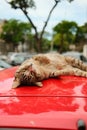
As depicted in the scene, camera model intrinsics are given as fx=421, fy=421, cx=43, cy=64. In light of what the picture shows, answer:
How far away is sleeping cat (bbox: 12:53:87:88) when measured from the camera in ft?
8.30

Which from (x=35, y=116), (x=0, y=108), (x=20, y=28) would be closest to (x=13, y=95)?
(x=0, y=108)

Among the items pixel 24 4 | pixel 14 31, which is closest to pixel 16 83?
pixel 24 4

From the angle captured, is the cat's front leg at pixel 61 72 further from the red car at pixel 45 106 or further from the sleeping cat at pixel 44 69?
the red car at pixel 45 106

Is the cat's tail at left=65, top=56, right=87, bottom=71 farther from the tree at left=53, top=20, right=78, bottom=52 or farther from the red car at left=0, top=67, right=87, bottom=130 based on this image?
the tree at left=53, top=20, right=78, bottom=52

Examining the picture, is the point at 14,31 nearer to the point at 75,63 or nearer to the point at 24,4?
the point at 24,4

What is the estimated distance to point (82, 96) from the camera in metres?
2.33

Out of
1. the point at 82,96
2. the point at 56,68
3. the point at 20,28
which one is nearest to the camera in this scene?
the point at 82,96

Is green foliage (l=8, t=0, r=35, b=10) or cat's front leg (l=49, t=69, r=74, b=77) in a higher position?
Result: green foliage (l=8, t=0, r=35, b=10)

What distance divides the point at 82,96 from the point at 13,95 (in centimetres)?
38

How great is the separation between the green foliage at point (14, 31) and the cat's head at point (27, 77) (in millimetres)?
70031

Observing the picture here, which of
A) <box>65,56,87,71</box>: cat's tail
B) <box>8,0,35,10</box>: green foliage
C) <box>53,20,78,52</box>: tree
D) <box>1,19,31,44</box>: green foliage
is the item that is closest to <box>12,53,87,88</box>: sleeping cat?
<box>65,56,87,71</box>: cat's tail

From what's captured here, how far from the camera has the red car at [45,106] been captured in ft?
6.55

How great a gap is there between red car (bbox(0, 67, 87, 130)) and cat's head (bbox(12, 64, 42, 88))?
0.12 ft

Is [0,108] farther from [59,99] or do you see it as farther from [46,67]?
[46,67]
